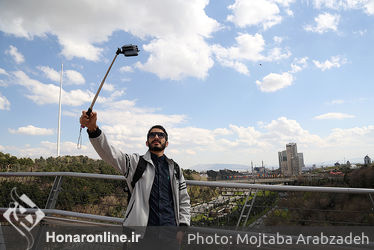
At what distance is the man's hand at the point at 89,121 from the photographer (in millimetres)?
2461

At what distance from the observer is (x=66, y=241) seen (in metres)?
4.22

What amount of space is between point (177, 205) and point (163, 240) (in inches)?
14.2

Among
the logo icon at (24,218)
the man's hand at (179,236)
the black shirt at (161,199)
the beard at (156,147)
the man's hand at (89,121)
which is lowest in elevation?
the logo icon at (24,218)

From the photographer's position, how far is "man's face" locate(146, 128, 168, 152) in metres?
2.86

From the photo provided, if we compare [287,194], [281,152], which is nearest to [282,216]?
[287,194]

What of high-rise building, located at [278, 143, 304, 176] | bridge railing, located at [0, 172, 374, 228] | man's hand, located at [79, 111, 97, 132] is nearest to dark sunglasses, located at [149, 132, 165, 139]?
man's hand, located at [79, 111, 97, 132]

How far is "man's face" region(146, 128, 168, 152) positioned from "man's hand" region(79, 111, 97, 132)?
0.59 m

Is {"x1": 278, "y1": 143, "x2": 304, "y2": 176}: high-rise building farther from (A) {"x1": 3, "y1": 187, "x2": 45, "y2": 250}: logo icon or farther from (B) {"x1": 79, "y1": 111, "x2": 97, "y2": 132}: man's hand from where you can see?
(B) {"x1": 79, "y1": 111, "x2": 97, "y2": 132}: man's hand

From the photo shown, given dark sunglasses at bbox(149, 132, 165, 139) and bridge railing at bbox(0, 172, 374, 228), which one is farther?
bridge railing at bbox(0, 172, 374, 228)

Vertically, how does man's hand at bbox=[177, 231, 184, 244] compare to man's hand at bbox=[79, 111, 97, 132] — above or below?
below

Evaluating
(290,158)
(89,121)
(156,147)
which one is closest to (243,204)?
(156,147)

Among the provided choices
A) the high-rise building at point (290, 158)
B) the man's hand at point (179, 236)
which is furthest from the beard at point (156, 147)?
the high-rise building at point (290, 158)

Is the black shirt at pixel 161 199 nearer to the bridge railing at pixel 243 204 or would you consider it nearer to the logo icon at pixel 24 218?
the bridge railing at pixel 243 204

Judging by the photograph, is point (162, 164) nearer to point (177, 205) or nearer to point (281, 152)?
point (177, 205)
